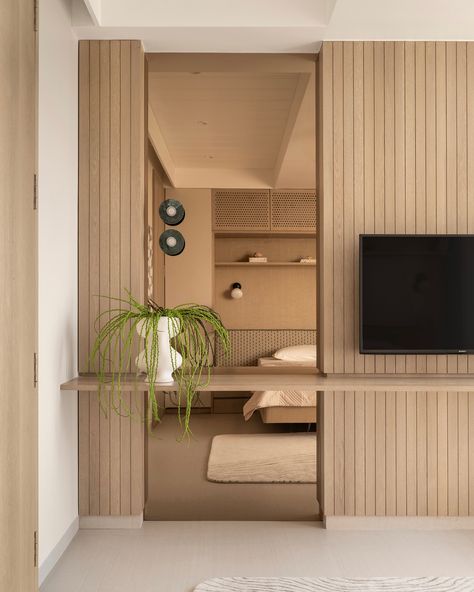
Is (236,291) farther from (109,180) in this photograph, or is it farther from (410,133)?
(410,133)

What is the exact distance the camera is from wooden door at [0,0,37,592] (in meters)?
1.92

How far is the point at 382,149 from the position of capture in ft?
10.3

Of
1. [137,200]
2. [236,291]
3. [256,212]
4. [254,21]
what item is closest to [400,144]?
[254,21]

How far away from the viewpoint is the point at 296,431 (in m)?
5.38

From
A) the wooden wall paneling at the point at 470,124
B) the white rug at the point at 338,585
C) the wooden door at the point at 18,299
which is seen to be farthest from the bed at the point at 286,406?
the wooden door at the point at 18,299

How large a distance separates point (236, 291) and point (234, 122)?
7.37 ft

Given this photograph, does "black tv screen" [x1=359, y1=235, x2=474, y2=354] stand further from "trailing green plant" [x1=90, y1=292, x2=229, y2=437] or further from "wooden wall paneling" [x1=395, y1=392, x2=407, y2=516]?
"trailing green plant" [x1=90, y1=292, x2=229, y2=437]

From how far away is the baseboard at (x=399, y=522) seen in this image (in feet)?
10.2

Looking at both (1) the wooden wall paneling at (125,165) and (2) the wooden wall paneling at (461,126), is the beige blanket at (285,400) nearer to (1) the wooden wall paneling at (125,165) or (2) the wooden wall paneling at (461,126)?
(1) the wooden wall paneling at (125,165)

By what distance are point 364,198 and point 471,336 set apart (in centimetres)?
91

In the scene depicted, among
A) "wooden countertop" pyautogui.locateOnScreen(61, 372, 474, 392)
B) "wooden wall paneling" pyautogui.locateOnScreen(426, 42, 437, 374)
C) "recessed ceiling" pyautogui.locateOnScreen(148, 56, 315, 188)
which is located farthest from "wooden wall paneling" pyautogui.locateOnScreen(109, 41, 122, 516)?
"wooden wall paneling" pyautogui.locateOnScreen(426, 42, 437, 374)

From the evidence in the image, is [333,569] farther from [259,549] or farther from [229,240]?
[229,240]

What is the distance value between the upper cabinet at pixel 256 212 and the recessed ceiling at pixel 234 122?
0.13 m

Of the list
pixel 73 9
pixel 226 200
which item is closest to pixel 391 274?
pixel 73 9
